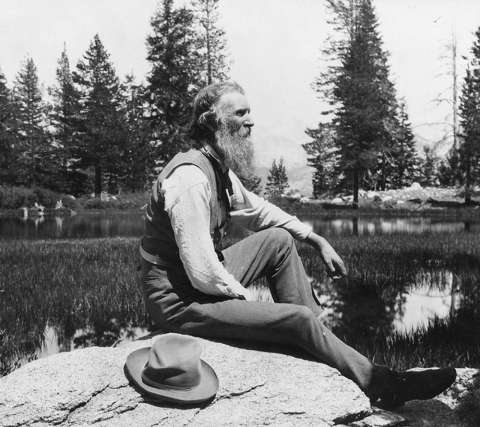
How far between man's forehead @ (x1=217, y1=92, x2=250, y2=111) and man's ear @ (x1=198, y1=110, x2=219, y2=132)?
73mm

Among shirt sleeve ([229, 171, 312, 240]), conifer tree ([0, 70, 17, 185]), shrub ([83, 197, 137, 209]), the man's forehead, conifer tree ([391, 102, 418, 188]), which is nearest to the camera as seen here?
the man's forehead

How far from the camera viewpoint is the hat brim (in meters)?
3.00

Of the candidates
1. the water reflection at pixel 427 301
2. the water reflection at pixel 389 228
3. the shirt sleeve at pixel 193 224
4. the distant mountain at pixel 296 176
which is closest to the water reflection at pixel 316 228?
the water reflection at pixel 389 228

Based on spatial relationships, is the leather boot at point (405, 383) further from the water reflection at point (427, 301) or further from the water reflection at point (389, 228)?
the water reflection at point (389, 228)

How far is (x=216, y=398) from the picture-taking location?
314cm

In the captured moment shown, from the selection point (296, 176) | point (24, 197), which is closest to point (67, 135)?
point (24, 197)

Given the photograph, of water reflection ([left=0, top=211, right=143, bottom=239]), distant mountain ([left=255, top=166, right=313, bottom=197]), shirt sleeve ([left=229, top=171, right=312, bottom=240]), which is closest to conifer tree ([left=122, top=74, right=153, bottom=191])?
water reflection ([left=0, top=211, right=143, bottom=239])

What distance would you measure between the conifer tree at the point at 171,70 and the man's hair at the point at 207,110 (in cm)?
3702

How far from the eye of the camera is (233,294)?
10.8 ft

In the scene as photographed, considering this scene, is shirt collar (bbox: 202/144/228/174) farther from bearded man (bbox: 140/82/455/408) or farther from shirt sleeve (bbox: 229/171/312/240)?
shirt sleeve (bbox: 229/171/312/240)

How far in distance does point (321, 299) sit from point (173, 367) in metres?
5.09

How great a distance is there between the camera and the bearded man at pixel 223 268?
3154 mm

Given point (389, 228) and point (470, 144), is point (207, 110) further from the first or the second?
point (470, 144)

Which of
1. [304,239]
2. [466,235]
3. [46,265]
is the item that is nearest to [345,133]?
[466,235]
